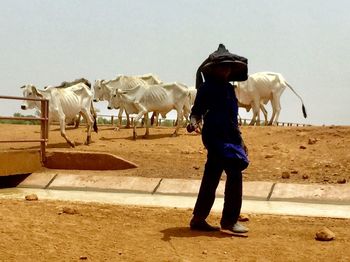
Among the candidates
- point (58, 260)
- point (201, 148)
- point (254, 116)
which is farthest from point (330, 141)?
point (58, 260)

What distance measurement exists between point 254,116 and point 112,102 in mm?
4705

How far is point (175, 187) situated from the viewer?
32.4ft

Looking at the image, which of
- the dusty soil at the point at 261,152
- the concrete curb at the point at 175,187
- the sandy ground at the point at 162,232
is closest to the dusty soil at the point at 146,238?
the sandy ground at the point at 162,232

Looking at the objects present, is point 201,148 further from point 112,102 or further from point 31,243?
point 31,243

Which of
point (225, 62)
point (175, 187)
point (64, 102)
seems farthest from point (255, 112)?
point (225, 62)

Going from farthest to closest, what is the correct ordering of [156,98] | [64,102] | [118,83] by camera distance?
1. [118,83]
2. [156,98]
3. [64,102]

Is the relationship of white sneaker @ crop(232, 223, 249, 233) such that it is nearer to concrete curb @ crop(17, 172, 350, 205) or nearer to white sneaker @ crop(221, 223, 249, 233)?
white sneaker @ crop(221, 223, 249, 233)

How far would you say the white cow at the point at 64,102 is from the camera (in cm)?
1482

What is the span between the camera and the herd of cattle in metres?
15.1

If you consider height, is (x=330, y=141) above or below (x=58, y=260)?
below

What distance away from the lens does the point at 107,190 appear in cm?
1014

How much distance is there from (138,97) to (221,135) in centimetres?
1200

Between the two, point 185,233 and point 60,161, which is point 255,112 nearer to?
point 60,161

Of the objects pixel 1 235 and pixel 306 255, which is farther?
pixel 1 235
